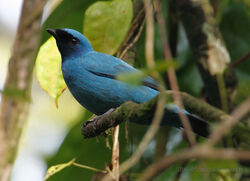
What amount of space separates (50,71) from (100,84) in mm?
725

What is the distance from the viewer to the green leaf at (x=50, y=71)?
325 cm

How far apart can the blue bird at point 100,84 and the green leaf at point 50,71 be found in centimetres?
55

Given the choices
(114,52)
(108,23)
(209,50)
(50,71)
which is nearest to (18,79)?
(50,71)

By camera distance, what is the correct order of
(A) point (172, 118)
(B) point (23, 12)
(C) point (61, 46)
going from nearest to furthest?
(A) point (172, 118), (B) point (23, 12), (C) point (61, 46)

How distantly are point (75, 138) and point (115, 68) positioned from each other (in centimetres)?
82

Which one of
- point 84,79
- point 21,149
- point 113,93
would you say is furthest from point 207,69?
point 21,149

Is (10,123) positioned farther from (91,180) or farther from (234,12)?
(234,12)

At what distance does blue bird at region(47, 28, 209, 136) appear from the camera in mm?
3826

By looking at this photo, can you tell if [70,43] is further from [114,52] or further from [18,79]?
[114,52]

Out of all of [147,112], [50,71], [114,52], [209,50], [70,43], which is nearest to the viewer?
[147,112]

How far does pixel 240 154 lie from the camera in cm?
125

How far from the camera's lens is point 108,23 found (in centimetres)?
335

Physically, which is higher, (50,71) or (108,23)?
(108,23)

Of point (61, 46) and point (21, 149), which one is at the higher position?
point (61, 46)
